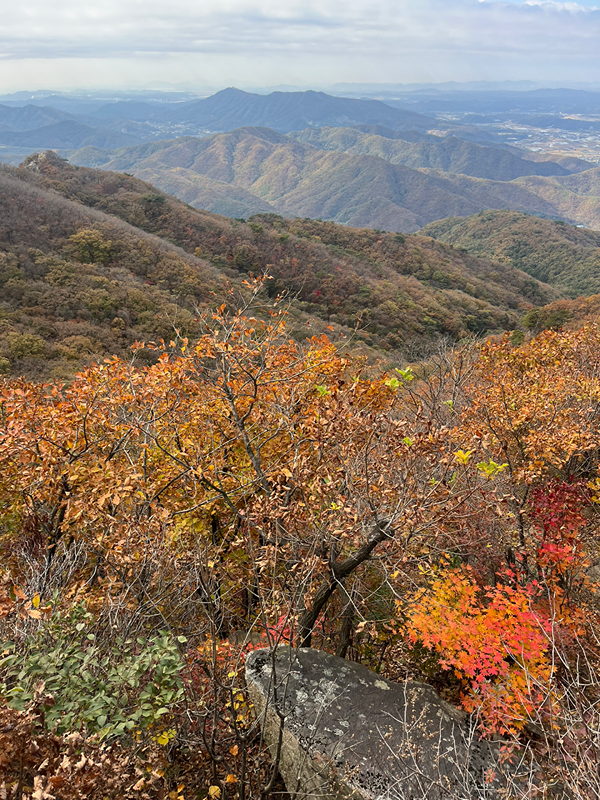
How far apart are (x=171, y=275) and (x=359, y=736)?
201 ft

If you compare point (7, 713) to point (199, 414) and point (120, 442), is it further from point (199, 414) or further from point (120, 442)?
point (199, 414)

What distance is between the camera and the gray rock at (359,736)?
234 inches

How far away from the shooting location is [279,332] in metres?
11.5

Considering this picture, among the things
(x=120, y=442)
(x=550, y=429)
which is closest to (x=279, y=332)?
(x=120, y=442)

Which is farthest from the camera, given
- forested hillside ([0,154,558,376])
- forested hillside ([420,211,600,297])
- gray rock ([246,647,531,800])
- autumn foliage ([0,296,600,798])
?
forested hillside ([420,211,600,297])

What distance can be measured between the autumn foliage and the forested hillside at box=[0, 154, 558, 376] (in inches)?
327

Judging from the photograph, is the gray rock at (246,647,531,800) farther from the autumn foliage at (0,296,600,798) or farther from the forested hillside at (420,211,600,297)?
the forested hillside at (420,211,600,297)

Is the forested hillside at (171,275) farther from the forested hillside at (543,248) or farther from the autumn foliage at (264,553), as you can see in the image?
the forested hillside at (543,248)

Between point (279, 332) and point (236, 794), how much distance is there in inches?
357

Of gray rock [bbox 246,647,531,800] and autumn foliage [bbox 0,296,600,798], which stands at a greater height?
autumn foliage [bbox 0,296,600,798]

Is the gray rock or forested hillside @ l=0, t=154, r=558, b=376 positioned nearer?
the gray rock

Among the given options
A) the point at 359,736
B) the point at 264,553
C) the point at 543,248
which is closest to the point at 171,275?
the point at 264,553

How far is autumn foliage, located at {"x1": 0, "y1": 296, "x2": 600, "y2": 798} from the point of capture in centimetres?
545

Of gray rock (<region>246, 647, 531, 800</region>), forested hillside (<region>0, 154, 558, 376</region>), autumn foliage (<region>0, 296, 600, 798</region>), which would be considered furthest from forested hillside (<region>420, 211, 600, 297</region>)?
gray rock (<region>246, 647, 531, 800</region>)
